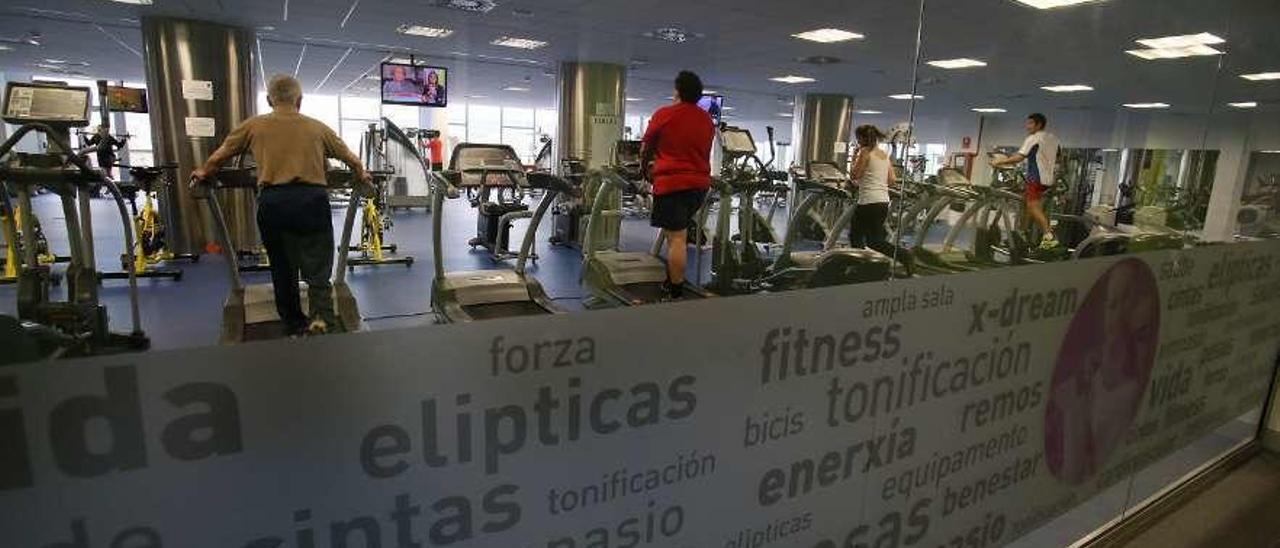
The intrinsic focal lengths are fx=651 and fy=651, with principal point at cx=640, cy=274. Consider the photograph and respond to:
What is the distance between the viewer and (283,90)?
8.88 ft

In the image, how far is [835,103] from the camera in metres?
4.62

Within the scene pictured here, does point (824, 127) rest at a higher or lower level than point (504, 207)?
higher

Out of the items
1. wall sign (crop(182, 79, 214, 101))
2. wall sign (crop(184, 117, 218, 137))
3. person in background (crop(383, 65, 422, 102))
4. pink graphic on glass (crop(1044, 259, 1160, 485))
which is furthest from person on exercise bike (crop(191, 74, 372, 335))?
pink graphic on glass (crop(1044, 259, 1160, 485))

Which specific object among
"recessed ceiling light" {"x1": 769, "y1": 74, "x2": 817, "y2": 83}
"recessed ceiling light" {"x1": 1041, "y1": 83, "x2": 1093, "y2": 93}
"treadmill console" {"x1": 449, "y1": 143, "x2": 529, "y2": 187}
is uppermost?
"recessed ceiling light" {"x1": 769, "y1": 74, "x2": 817, "y2": 83}

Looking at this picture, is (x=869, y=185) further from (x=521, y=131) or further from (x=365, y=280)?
(x=521, y=131)

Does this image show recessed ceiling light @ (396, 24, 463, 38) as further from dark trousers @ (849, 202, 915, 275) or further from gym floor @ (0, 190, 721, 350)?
dark trousers @ (849, 202, 915, 275)

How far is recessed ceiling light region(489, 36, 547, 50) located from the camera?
4713 mm

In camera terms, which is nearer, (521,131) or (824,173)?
(824,173)

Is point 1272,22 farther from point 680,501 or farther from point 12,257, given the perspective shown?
point 12,257

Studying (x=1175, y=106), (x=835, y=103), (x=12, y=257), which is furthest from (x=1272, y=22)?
(x=12, y=257)

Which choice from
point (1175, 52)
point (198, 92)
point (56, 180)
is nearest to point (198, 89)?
point (198, 92)

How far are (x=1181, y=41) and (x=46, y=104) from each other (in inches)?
193

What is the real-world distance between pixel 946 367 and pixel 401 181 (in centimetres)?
541

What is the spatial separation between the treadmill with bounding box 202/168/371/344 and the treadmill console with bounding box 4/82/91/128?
0.62 m
